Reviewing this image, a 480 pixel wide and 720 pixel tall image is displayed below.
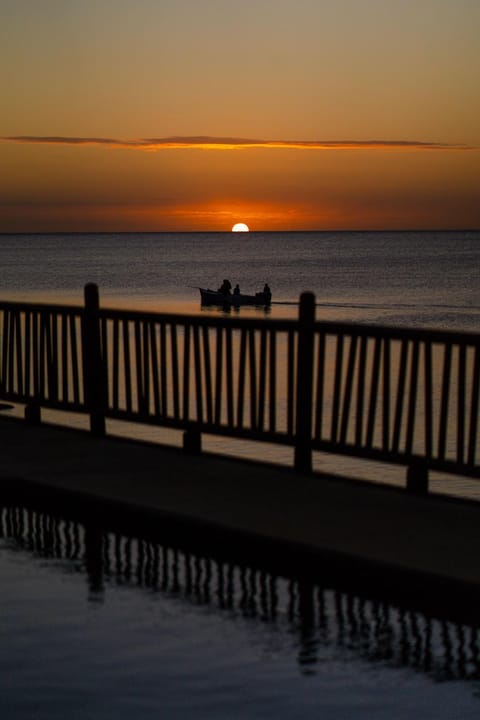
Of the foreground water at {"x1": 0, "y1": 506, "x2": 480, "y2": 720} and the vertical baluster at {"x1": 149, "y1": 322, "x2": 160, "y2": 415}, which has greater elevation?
the vertical baluster at {"x1": 149, "y1": 322, "x2": 160, "y2": 415}

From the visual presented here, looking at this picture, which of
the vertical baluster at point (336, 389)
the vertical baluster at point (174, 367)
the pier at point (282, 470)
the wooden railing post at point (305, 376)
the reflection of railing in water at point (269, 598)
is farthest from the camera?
the vertical baluster at point (174, 367)

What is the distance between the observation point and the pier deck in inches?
281

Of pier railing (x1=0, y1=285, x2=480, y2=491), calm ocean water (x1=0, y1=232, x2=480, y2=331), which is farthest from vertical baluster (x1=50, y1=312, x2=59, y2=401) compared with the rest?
calm ocean water (x1=0, y1=232, x2=480, y2=331)

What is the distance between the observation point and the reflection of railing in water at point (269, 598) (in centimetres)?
609

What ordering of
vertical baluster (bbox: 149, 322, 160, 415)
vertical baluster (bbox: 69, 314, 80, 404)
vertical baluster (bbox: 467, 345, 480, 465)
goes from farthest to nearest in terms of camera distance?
1. vertical baluster (bbox: 69, 314, 80, 404)
2. vertical baluster (bbox: 149, 322, 160, 415)
3. vertical baluster (bbox: 467, 345, 480, 465)

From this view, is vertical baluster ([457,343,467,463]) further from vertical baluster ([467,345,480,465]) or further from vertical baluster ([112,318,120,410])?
vertical baluster ([112,318,120,410])

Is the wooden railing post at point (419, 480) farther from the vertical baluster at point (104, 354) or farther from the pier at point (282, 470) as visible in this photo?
the vertical baluster at point (104, 354)

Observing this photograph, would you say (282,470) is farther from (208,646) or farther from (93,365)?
(208,646)

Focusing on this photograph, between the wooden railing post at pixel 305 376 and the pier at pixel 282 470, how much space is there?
11 mm

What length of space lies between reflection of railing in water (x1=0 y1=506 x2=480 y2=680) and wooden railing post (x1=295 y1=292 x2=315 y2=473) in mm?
2146

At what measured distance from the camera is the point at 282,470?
33.6ft

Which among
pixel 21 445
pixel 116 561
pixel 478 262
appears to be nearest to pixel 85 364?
pixel 21 445

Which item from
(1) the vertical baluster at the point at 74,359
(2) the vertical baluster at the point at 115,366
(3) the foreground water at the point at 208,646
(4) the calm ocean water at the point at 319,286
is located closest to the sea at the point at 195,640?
(3) the foreground water at the point at 208,646

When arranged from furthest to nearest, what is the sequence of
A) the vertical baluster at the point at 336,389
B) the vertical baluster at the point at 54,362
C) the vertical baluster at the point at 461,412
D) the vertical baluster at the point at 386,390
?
the vertical baluster at the point at 54,362
the vertical baluster at the point at 336,389
the vertical baluster at the point at 386,390
the vertical baluster at the point at 461,412
